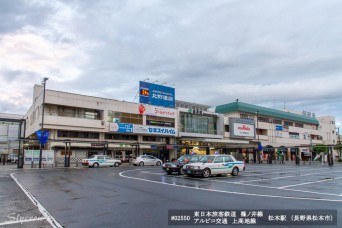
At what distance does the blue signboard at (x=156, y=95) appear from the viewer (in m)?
49.7

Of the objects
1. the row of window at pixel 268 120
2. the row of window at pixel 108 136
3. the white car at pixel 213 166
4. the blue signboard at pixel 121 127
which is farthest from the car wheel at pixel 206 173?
the row of window at pixel 268 120

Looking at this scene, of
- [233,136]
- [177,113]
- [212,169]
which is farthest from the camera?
[233,136]

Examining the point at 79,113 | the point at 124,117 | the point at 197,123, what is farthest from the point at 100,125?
the point at 197,123

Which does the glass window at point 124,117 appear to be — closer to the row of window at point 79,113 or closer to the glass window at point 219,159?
the row of window at point 79,113

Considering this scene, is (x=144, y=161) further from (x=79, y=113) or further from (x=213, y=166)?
(x=213, y=166)

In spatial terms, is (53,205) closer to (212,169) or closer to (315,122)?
(212,169)

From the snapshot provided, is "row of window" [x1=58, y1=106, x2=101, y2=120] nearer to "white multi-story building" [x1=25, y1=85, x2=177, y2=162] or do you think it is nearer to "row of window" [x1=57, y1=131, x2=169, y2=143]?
"white multi-story building" [x1=25, y1=85, x2=177, y2=162]

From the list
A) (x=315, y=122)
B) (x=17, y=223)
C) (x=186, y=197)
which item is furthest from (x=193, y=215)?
(x=315, y=122)

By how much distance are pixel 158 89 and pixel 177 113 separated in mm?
6570

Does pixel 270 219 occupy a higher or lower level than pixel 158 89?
lower

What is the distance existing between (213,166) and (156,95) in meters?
32.7

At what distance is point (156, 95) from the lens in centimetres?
5159

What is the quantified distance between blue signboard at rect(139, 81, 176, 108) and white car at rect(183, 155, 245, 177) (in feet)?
97.8

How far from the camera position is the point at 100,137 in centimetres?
4616
